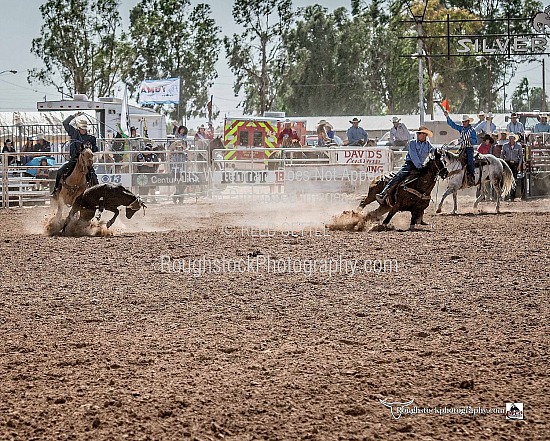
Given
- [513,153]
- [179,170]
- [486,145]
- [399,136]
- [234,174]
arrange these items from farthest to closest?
[399,136] < [234,174] < [179,170] < [513,153] < [486,145]

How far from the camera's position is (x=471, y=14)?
51625 mm

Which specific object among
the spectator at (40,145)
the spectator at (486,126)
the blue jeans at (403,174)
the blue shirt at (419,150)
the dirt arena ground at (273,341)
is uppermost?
the spectator at (486,126)

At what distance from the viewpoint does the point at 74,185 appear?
Answer: 12.8 m

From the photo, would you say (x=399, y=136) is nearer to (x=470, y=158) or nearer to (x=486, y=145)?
(x=486, y=145)

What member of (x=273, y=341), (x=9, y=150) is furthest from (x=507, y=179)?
(x=9, y=150)

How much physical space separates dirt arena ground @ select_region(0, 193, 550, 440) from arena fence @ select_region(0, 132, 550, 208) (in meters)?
8.88

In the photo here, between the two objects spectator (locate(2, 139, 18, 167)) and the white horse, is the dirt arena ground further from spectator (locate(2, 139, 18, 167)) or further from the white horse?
spectator (locate(2, 139, 18, 167))

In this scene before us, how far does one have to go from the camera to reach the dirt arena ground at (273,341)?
4.34 metres

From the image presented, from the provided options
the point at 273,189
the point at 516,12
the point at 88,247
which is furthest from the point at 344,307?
the point at 516,12

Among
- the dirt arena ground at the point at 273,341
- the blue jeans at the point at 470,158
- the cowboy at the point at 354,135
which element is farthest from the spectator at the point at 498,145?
the dirt arena ground at the point at 273,341

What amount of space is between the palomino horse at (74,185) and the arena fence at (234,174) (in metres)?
6.52

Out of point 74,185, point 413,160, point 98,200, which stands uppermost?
point 413,160

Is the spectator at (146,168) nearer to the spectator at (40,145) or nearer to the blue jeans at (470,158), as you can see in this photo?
the spectator at (40,145)

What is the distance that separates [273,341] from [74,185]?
7.49m
